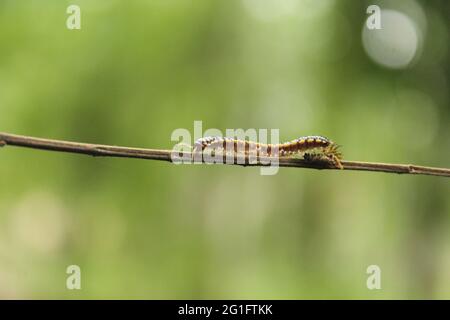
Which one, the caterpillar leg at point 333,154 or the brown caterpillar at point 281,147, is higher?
the brown caterpillar at point 281,147

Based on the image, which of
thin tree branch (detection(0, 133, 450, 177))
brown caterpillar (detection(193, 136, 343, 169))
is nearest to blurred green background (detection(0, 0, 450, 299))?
brown caterpillar (detection(193, 136, 343, 169))

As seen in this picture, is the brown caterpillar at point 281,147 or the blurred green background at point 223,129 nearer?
the brown caterpillar at point 281,147

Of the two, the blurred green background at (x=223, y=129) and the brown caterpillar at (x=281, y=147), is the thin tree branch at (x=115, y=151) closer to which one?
the brown caterpillar at (x=281, y=147)

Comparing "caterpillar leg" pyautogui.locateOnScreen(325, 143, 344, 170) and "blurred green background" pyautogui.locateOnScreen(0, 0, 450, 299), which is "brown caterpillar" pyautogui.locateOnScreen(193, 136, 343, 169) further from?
"blurred green background" pyautogui.locateOnScreen(0, 0, 450, 299)

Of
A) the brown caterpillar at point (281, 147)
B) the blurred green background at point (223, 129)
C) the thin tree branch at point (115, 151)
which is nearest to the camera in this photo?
the thin tree branch at point (115, 151)

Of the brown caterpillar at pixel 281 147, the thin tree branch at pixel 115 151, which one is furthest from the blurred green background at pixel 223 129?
the thin tree branch at pixel 115 151
